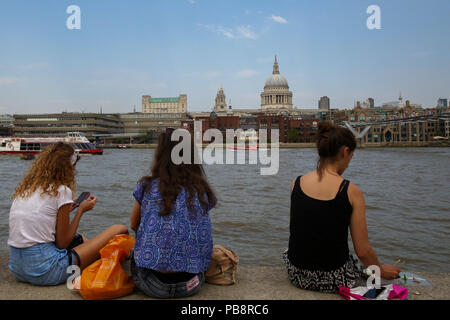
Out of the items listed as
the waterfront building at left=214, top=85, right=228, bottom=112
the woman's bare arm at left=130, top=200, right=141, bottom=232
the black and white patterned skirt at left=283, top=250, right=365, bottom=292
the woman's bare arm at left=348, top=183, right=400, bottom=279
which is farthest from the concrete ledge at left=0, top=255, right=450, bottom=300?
the waterfront building at left=214, top=85, right=228, bottom=112

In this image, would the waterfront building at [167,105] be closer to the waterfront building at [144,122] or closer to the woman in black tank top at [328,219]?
the waterfront building at [144,122]

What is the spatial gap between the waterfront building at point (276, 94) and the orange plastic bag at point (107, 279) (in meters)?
120

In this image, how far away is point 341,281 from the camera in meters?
2.50

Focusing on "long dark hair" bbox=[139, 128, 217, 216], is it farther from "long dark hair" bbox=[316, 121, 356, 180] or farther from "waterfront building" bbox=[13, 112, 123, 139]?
"waterfront building" bbox=[13, 112, 123, 139]

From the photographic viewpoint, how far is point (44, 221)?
263 centimetres

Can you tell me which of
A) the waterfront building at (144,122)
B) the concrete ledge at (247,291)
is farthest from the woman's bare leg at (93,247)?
the waterfront building at (144,122)

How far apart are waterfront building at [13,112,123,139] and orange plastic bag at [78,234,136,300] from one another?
88.6 meters

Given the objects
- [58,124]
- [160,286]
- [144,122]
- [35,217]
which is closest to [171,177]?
[160,286]

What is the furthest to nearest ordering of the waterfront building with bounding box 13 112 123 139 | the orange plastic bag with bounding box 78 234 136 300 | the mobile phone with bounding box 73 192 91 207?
the waterfront building with bounding box 13 112 123 139 < the mobile phone with bounding box 73 192 91 207 < the orange plastic bag with bounding box 78 234 136 300

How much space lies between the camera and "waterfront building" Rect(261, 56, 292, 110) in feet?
400

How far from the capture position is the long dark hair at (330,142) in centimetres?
245

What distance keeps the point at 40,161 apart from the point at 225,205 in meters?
6.95

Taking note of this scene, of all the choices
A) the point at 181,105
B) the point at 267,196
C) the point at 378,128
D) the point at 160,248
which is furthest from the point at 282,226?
the point at 181,105
